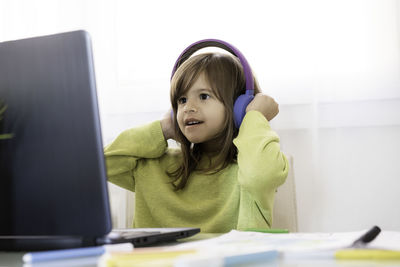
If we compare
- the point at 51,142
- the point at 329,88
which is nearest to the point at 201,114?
the point at 329,88

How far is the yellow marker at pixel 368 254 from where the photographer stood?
422 mm

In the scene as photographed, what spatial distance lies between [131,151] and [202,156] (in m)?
0.19

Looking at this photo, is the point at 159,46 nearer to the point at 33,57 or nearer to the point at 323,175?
the point at 323,175

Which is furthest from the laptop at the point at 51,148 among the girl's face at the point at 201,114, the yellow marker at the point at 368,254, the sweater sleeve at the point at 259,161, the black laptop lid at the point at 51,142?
the girl's face at the point at 201,114

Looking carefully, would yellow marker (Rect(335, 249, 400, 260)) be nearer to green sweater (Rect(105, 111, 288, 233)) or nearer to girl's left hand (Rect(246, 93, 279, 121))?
green sweater (Rect(105, 111, 288, 233))

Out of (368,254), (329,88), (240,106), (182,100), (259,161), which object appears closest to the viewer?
(368,254)

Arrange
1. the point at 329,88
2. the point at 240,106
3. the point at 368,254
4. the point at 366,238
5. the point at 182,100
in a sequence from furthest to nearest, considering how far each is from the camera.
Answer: the point at 329,88 < the point at 182,100 < the point at 240,106 < the point at 366,238 < the point at 368,254

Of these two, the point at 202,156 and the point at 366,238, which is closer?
the point at 366,238

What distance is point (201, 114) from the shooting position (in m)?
1.20

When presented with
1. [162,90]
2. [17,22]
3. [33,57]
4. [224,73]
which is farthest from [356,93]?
[17,22]

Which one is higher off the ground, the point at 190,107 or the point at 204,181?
the point at 190,107

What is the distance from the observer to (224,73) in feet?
4.06

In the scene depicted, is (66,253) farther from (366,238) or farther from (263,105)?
(263,105)

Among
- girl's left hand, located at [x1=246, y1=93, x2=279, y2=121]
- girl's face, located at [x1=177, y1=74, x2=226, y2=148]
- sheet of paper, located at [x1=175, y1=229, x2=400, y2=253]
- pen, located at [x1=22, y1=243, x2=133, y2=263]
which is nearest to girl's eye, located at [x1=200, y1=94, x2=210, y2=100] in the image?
girl's face, located at [x1=177, y1=74, x2=226, y2=148]
